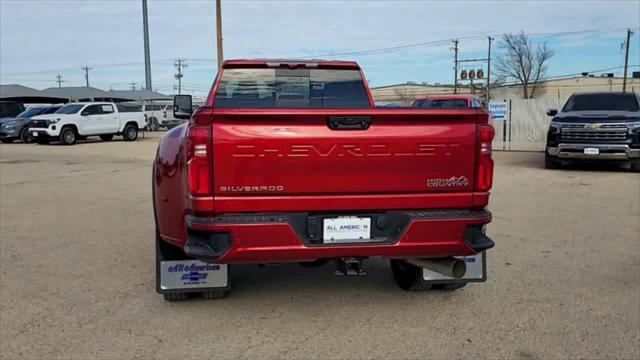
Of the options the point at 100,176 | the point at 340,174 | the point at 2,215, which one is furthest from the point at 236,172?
the point at 100,176

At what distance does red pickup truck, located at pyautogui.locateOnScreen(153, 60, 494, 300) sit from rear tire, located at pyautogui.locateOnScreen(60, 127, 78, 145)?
2365 centimetres

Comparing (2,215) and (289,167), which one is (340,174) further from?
(2,215)

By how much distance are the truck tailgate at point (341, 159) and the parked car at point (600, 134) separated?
33.3ft

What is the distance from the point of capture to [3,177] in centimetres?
1341

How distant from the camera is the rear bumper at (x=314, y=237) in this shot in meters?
3.53

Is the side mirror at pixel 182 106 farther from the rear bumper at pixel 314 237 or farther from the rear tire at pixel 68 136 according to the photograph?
the rear tire at pixel 68 136

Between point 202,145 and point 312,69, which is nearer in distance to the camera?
point 202,145

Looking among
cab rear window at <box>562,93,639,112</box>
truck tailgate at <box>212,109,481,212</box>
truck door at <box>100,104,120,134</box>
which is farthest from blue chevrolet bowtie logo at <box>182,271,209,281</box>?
truck door at <box>100,104,120,134</box>

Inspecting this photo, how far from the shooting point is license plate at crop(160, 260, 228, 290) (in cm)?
446

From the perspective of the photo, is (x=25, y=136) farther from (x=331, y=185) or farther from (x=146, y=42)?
(x=331, y=185)

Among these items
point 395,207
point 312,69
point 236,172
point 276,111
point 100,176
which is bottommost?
point 100,176

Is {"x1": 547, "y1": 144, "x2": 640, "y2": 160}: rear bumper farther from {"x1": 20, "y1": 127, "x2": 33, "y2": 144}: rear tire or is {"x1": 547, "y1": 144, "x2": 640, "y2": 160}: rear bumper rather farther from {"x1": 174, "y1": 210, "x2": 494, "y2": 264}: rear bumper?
{"x1": 20, "y1": 127, "x2": 33, "y2": 144}: rear tire

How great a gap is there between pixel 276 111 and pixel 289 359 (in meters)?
1.51

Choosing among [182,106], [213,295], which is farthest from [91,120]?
[213,295]
